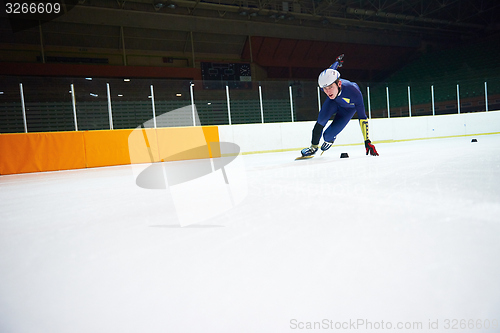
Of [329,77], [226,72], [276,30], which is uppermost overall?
[276,30]

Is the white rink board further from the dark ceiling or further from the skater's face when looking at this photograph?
the dark ceiling

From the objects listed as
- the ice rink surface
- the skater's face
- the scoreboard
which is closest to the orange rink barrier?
the skater's face

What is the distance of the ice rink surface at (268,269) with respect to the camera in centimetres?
70

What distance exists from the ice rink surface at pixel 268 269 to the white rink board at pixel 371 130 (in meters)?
7.92

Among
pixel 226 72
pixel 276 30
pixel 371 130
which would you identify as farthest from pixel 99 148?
pixel 276 30

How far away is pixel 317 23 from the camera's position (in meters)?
19.7

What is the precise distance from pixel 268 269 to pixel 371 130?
11.0m

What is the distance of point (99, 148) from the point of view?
785cm

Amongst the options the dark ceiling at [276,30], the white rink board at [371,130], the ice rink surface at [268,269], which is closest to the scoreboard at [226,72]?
the dark ceiling at [276,30]

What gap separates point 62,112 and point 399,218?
28.8 ft

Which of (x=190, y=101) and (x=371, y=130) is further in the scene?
(x=371, y=130)

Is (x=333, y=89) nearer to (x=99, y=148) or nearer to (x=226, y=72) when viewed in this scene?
(x=99, y=148)

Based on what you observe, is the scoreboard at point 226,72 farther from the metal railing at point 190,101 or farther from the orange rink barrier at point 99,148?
the orange rink barrier at point 99,148

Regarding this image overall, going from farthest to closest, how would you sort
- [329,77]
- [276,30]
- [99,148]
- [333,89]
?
[276,30], [99,148], [333,89], [329,77]
